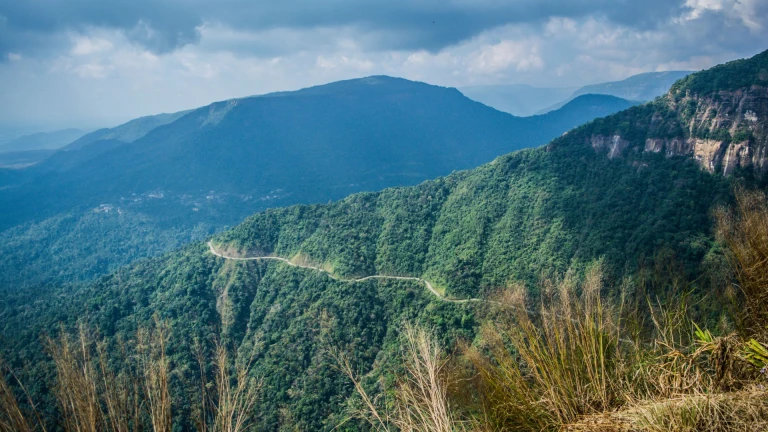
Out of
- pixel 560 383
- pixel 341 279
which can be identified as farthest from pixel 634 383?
pixel 341 279

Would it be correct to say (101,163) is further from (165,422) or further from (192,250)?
(165,422)

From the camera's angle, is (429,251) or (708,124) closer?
(708,124)

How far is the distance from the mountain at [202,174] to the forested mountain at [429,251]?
45.0 metres

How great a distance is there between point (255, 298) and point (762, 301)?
51.0 meters

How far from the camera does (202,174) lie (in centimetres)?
14812

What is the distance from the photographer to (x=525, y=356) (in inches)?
258

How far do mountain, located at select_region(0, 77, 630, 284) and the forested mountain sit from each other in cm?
4501

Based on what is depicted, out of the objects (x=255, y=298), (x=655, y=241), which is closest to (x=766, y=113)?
(x=655, y=241)

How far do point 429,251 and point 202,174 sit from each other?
120 meters

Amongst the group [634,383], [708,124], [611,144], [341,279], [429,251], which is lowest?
[341,279]

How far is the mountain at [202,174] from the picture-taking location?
10556 cm

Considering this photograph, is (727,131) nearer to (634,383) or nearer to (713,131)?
(713,131)

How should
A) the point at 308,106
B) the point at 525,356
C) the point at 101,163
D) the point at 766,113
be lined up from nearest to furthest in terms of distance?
1. the point at 525,356
2. the point at 766,113
3. the point at 101,163
4. the point at 308,106

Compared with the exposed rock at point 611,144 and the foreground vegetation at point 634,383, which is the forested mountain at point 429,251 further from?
the foreground vegetation at point 634,383
